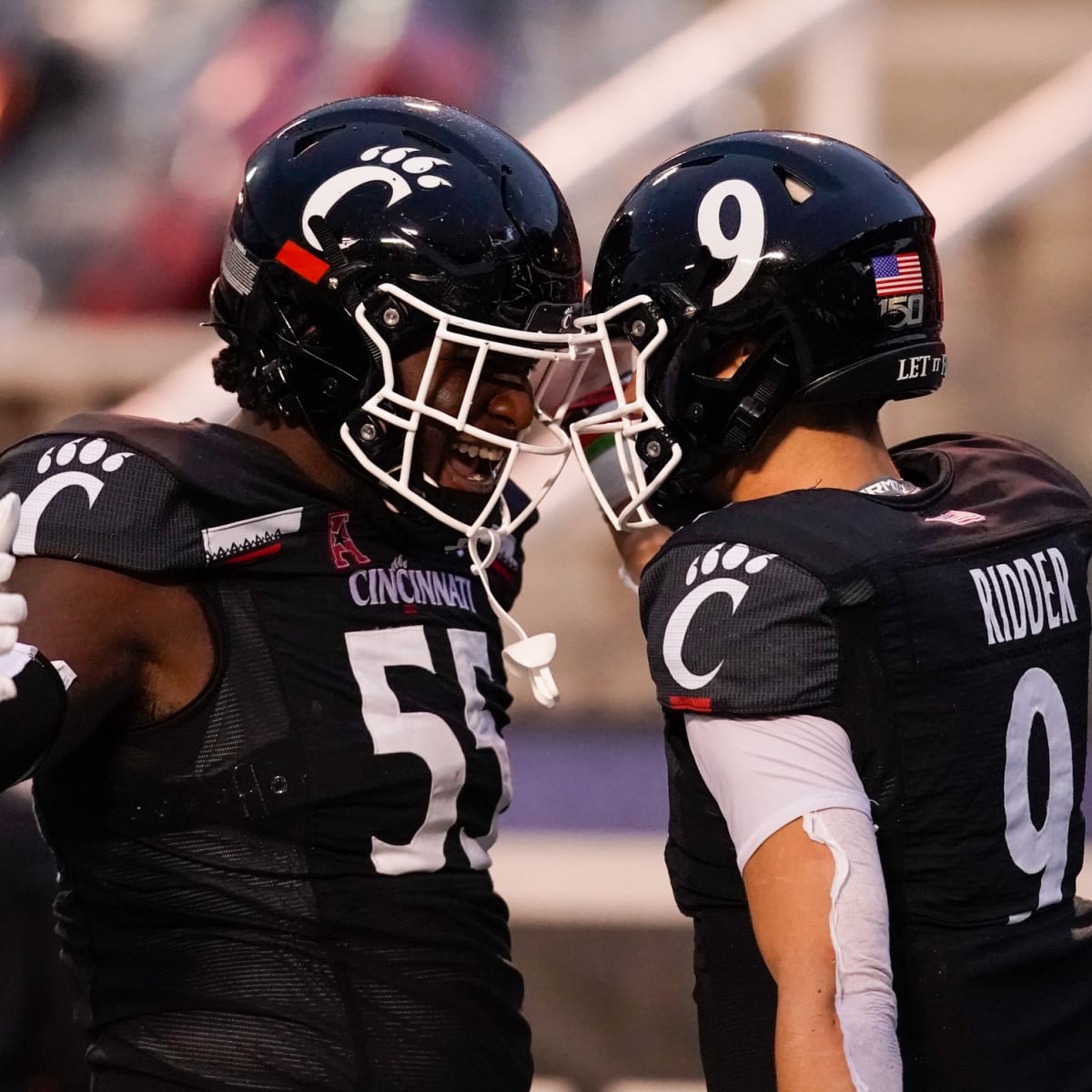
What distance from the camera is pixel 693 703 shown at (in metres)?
1.52

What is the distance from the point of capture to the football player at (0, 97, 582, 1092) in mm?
1780

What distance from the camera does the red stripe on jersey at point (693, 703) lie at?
1512 millimetres

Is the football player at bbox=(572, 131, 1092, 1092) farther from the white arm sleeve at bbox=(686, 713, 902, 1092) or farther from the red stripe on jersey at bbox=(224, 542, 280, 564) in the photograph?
the red stripe on jersey at bbox=(224, 542, 280, 564)

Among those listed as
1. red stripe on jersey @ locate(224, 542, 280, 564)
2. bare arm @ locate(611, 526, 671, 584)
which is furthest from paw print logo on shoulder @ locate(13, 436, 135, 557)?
bare arm @ locate(611, 526, 671, 584)

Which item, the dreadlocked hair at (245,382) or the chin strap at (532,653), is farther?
the dreadlocked hair at (245,382)

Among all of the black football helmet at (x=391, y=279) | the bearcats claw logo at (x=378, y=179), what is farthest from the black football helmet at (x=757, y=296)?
the bearcats claw logo at (x=378, y=179)

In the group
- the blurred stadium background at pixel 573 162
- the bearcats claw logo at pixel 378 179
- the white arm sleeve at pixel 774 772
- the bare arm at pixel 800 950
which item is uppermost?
the blurred stadium background at pixel 573 162

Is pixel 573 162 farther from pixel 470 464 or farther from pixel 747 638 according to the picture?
pixel 747 638

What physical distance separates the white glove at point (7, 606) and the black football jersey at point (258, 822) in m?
0.29

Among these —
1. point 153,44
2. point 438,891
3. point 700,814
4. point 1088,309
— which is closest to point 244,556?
point 438,891

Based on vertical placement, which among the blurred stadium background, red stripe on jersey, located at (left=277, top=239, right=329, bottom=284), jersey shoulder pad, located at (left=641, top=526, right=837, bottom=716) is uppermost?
the blurred stadium background

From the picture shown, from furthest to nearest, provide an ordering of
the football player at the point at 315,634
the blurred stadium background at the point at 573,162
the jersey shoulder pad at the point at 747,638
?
the blurred stadium background at the point at 573,162 < the football player at the point at 315,634 < the jersey shoulder pad at the point at 747,638

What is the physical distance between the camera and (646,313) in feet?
5.72

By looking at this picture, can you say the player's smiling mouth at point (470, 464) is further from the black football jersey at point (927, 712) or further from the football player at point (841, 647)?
the black football jersey at point (927, 712)
